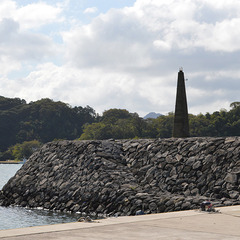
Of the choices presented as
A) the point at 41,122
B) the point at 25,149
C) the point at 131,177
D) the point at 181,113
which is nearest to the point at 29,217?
the point at 131,177

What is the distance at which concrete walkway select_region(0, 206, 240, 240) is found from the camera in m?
8.10

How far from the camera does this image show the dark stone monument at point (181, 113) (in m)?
27.4

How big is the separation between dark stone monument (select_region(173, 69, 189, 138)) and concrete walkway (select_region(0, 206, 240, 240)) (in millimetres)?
16481

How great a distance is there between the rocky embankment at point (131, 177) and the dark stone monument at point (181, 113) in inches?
110

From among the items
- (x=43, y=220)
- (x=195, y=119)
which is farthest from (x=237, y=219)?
(x=195, y=119)

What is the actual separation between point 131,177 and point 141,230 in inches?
546

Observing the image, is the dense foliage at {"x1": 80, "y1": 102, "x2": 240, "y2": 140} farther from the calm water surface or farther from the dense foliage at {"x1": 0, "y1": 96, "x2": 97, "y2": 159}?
the calm water surface

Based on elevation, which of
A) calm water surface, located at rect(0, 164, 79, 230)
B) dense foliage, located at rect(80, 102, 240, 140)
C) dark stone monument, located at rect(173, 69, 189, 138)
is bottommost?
calm water surface, located at rect(0, 164, 79, 230)

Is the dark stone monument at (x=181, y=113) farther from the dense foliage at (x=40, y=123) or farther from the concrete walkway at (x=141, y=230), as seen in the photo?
the dense foliage at (x=40, y=123)

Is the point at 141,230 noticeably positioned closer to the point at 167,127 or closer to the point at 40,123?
the point at 167,127

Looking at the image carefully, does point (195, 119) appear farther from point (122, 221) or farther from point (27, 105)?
point (122, 221)

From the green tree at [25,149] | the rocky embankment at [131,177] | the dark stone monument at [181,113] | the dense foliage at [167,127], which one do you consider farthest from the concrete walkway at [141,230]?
the green tree at [25,149]

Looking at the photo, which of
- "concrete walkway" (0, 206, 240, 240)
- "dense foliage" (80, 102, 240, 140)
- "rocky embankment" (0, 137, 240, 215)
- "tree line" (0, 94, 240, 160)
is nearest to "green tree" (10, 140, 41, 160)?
"tree line" (0, 94, 240, 160)

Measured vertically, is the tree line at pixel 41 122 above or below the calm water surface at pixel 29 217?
above
